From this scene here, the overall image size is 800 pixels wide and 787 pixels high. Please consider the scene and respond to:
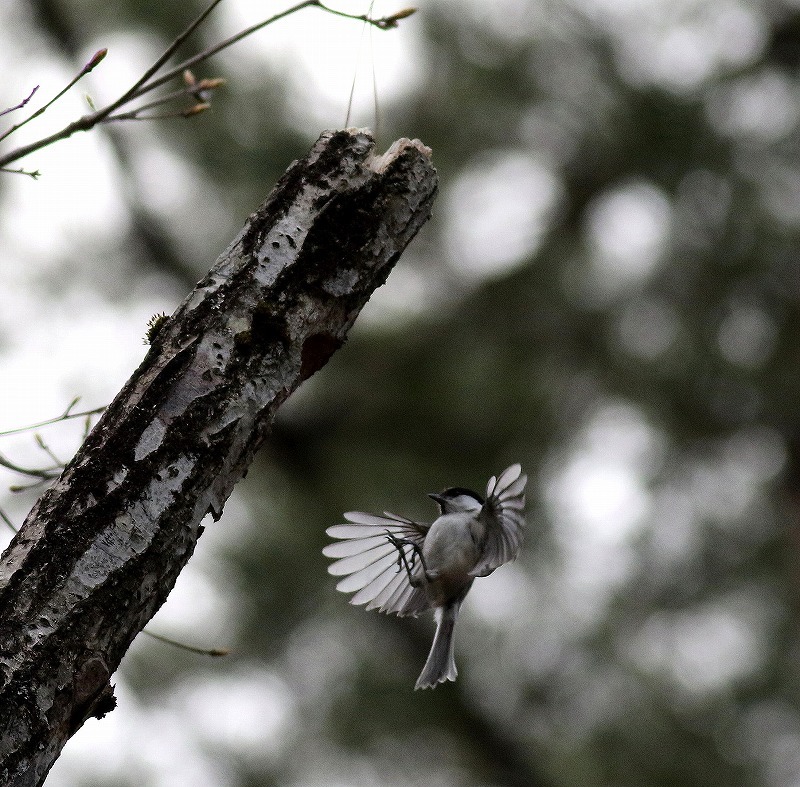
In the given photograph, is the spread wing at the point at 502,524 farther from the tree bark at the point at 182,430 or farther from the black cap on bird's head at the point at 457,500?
the tree bark at the point at 182,430

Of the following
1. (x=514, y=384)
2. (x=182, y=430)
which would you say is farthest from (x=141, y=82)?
(x=514, y=384)

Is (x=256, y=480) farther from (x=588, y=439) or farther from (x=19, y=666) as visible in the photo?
(x=19, y=666)

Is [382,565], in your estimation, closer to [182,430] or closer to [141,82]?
→ [182,430]

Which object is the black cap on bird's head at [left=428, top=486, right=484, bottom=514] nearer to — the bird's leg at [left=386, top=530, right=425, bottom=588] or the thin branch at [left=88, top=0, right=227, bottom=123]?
the bird's leg at [left=386, top=530, right=425, bottom=588]

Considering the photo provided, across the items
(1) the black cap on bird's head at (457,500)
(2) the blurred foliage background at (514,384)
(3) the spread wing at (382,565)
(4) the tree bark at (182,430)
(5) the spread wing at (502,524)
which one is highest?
(2) the blurred foliage background at (514,384)

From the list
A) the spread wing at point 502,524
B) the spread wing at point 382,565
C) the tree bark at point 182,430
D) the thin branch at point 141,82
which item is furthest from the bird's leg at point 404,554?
the thin branch at point 141,82

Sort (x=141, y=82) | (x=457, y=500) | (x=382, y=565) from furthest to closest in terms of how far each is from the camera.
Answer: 1. (x=457, y=500)
2. (x=382, y=565)
3. (x=141, y=82)

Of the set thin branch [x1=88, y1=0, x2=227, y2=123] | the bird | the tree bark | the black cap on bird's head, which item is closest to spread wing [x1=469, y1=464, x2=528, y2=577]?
the bird
